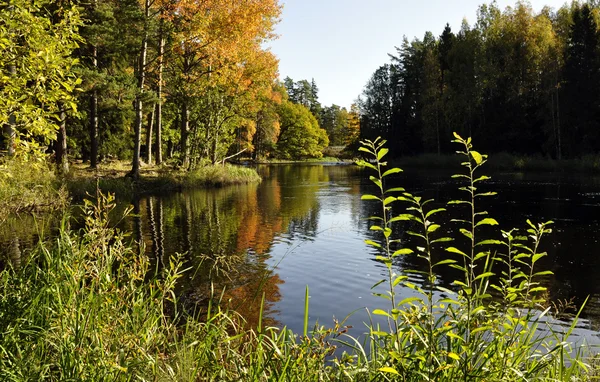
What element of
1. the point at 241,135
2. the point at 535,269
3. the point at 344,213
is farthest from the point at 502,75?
the point at 535,269

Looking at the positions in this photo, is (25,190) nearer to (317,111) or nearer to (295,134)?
(295,134)

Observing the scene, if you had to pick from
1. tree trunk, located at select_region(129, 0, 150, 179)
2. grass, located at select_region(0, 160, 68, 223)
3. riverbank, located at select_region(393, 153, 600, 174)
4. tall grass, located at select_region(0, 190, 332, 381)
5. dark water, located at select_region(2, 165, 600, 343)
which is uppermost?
tree trunk, located at select_region(129, 0, 150, 179)

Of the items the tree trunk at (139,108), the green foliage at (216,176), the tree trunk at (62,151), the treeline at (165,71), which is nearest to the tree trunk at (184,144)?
the treeline at (165,71)

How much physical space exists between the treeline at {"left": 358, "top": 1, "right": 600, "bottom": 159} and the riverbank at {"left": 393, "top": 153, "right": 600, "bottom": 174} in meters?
2.13

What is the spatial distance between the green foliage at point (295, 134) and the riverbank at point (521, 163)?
1235 inches

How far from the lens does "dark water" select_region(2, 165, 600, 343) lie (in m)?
8.47

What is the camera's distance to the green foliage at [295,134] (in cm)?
8344

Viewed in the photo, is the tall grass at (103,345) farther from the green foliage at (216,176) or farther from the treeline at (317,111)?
the treeline at (317,111)

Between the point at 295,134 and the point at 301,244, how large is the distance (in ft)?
233

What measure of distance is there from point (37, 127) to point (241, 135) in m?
58.0

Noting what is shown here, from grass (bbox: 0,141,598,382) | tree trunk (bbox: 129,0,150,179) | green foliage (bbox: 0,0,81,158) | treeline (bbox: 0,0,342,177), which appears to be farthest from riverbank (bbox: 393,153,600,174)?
green foliage (bbox: 0,0,81,158)

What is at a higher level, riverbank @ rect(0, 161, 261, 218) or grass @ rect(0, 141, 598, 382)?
riverbank @ rect(0, 161, 261, 218)

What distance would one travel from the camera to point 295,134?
84000mm

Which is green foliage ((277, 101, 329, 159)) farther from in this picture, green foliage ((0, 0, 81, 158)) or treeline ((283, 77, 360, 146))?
green foliage ((0, 0, 81, 158))
